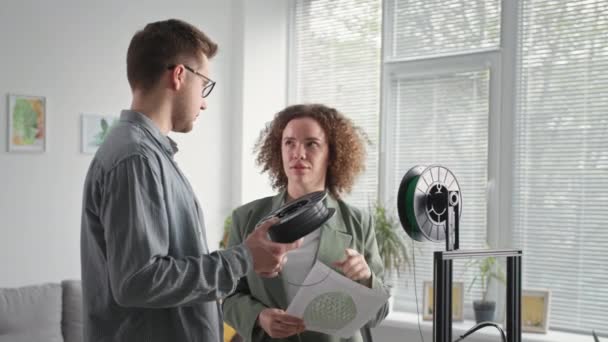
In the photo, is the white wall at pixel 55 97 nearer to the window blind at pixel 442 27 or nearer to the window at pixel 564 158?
the window blind at pixel 442 27

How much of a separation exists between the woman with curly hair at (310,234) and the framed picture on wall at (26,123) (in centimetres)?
163

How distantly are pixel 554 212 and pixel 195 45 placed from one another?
2910 mm

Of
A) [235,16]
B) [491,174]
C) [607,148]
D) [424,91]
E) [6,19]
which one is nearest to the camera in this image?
[6,19]

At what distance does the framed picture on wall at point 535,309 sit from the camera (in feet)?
12.6

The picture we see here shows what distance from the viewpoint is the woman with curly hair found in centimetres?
204

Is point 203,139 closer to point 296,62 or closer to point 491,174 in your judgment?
point 296,62

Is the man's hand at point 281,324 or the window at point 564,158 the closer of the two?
the man's hand at point 281,324

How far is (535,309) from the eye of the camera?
3.88 metres

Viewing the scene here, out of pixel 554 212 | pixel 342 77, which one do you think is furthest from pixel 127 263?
pixel 342 77

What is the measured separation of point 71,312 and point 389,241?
1809 mm

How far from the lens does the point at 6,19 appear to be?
352cm

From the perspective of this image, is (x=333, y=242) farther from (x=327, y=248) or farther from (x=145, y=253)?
(x=145, y=253)

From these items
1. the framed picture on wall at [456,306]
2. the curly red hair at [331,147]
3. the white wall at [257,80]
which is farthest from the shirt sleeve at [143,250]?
the white wall at [257,80]

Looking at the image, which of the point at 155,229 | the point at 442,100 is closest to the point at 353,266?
the point at 155,229
